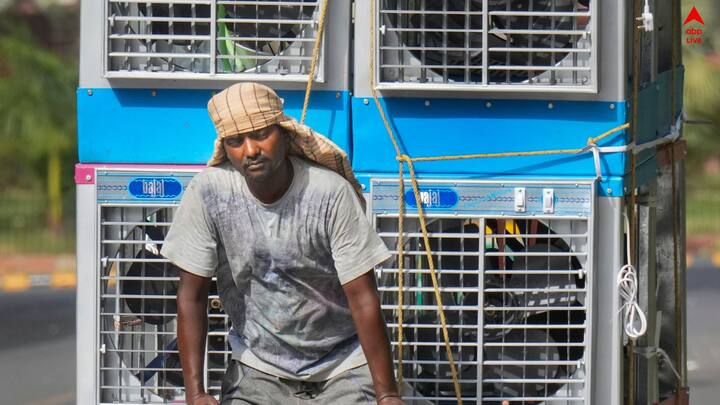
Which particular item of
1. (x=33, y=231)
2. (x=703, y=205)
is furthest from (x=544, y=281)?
(x=703, y=205)

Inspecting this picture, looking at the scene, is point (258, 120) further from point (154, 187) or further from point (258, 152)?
point (154, 187)

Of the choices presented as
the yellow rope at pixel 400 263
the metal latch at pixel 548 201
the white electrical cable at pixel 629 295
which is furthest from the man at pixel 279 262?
the white electrical cable at pixel 629 295

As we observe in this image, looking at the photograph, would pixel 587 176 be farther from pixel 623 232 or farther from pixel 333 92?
pixel 333 92

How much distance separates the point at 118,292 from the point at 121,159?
1.42ft

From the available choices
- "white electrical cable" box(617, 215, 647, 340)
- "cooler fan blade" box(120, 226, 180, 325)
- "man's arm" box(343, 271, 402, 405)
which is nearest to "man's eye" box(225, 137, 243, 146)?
"man's arm" box(343, 271, 402, 405)

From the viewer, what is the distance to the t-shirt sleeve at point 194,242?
11.9 ft

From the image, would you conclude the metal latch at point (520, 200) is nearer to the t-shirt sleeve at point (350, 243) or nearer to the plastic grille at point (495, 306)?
the plastic grille at point (495, 306)

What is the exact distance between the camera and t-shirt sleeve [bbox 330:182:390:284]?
11.7ft

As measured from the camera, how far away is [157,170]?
4.26m

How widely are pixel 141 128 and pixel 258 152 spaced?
0.92m

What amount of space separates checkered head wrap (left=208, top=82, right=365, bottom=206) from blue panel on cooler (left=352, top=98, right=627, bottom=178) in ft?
1.84

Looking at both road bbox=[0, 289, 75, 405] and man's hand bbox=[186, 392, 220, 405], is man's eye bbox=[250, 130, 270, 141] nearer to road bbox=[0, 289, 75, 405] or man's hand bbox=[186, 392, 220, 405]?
man's hand bbox=[186, 392, 220, 405]

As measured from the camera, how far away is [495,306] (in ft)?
14.1

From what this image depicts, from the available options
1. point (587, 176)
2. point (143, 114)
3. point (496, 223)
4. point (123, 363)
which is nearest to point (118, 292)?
point (123, 363)
